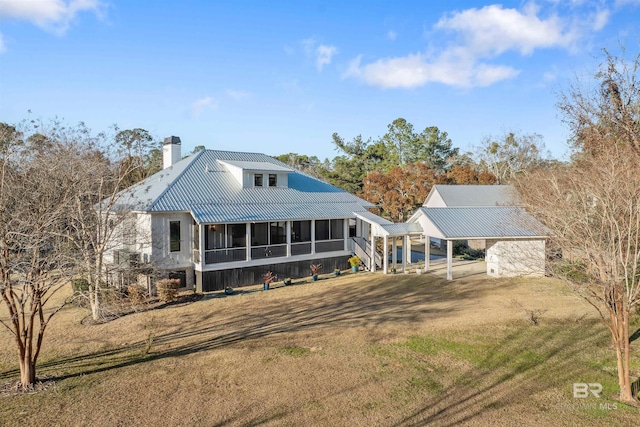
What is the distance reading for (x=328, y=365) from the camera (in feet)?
Answer: 35.3

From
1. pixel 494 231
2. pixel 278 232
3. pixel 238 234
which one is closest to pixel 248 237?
pixel 238 234

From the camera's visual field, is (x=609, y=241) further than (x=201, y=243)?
No

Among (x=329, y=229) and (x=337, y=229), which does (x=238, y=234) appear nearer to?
(x=329, y=229)

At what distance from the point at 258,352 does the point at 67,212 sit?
7.78 metres

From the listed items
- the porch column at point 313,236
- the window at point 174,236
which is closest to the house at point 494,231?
the porch column at point 313,236

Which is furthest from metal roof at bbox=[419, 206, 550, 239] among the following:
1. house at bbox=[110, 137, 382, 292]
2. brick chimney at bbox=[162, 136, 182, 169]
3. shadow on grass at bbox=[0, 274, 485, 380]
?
brick chimney at bbox=[162, 136, 182, 169]

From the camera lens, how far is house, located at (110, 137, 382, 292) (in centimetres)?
1964

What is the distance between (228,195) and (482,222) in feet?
45.6

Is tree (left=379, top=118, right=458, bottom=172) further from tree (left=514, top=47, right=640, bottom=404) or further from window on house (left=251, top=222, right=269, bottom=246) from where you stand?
tree (left=514, top=47, right=640, bottom=404)

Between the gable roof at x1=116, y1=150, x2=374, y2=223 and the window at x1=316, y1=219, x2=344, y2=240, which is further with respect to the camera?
the window at x1=316, y1=219, x2=344, y2=240

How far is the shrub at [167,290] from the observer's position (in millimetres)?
17920

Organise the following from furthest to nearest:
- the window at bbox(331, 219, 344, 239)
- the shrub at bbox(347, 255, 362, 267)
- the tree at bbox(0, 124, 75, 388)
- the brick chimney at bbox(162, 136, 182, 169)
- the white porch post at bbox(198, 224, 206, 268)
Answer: the brick chimney at bbox(162, 136, 182, 169), the window at bbox(331, 219, 344, 239), the shrub at bbox(347, 255, 362, 267), the white porch post at bbox(198, 224, 206, 268), the tree at bbox(0, 124, 75, 388)

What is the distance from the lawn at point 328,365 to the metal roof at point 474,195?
564 inches

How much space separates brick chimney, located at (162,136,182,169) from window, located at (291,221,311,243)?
376 inches
